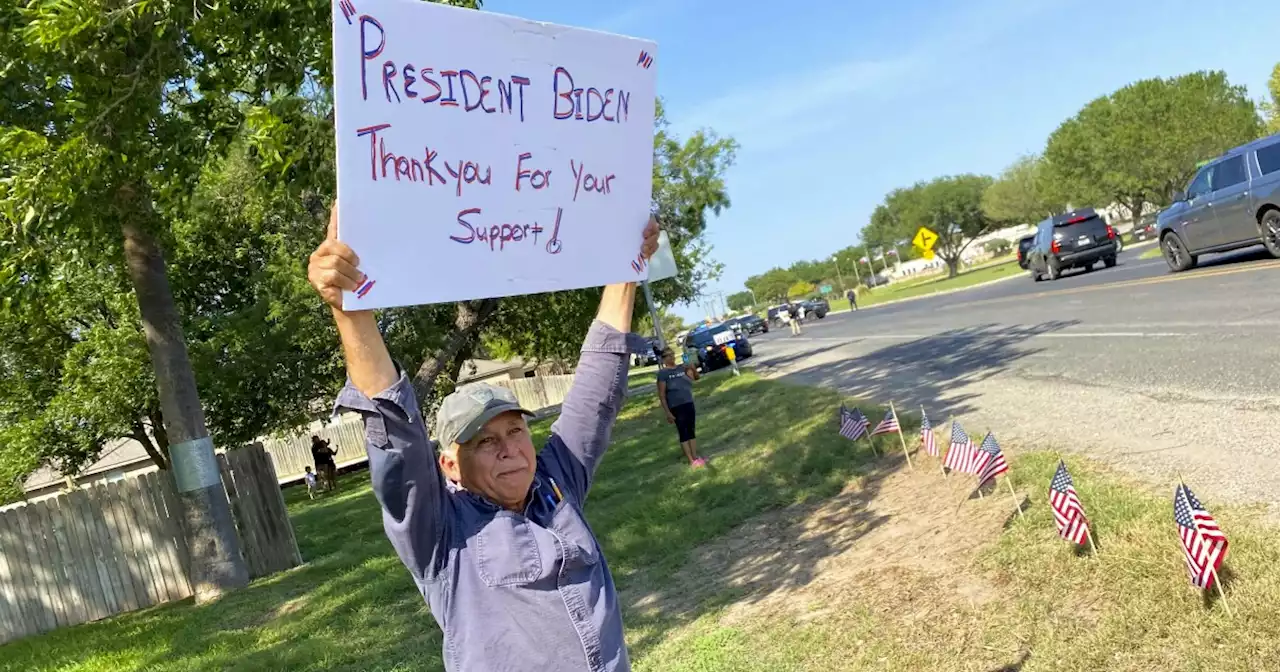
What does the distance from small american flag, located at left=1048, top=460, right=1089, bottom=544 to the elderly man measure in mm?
3404

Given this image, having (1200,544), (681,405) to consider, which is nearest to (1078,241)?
(681,405)

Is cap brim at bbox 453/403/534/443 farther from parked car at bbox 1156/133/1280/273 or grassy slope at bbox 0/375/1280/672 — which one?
parked car at bbox 1156/133/1280/273

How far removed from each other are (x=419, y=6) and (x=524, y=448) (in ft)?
3.86

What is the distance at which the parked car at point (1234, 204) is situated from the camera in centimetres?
1496

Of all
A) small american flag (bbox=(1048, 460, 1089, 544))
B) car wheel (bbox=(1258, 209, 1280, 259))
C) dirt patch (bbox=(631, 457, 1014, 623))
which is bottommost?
dirt patch (bbox=(631, 457, 1014, 623))

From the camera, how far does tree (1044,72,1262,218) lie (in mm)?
57031

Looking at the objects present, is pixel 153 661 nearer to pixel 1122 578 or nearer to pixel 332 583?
pixel 332 583

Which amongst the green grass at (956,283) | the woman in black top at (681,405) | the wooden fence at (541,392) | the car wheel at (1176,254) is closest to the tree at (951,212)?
the green grass at (956,283)

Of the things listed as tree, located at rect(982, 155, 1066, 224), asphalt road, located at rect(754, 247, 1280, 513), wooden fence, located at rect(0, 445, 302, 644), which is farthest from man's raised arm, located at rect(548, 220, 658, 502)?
tree, located at rect(982, 155, 1066, 224)

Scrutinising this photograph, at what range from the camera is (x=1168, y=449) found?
6.61 m

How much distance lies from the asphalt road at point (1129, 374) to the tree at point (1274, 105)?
149ft

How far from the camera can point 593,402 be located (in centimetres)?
286

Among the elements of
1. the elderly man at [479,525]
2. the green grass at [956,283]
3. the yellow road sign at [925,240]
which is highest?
the yellow road sign at [925,240]

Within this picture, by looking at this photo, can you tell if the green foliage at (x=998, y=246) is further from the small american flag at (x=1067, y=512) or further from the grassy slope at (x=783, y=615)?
the small american flag at (x=1067, y=512)
